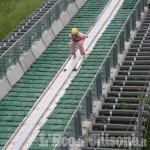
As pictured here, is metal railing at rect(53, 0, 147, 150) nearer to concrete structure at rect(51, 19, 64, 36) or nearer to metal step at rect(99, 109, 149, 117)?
metal step at rect(99, 109, 149, 117)

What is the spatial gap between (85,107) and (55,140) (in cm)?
246

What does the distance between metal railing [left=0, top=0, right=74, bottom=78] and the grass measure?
16.3 ft

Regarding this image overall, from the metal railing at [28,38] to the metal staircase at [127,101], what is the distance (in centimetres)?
429

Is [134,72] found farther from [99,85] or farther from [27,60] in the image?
[27,60]

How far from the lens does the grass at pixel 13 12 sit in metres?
38.2

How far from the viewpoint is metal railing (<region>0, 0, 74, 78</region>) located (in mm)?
25877

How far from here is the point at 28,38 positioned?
28.5 metres

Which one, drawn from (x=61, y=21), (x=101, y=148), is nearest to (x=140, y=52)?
(x=61, y=21)

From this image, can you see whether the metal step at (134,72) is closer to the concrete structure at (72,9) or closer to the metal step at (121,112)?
the metal step at (121,112)

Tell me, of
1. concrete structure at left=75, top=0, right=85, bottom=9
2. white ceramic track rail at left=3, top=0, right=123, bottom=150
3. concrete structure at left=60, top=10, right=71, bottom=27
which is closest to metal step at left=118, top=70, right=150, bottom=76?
white ceramic track rail at left=3, top=0, right=123, bottom=150

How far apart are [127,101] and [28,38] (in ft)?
20.4

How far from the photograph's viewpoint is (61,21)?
108 feet

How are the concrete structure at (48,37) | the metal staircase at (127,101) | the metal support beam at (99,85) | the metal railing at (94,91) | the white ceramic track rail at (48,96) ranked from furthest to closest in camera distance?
the concrete structure at (48,37), the metal support beam at (99,85), the white ceramic track rail at (48,96), the metal staircase at (127,101), the metal railing at (94,91)

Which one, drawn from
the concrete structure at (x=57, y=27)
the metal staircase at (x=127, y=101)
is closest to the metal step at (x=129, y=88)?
the metal staircase at (x=127, y=101)
